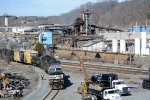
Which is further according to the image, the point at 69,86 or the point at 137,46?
the point at 137,46

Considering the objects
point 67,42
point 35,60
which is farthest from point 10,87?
point 67,42

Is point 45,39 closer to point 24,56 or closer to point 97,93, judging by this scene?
point 24,56

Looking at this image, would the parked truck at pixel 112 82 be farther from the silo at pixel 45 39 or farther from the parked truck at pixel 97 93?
the silo at pixel 45 39

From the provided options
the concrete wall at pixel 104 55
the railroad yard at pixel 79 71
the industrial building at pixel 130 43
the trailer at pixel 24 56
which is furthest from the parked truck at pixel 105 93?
the industrial building at pixel 130 43

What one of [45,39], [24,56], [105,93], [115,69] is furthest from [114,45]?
[105,93]

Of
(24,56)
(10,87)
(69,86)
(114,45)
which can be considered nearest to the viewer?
(10,87)

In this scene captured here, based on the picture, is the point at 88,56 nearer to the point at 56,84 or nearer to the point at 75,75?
the point at 75,75

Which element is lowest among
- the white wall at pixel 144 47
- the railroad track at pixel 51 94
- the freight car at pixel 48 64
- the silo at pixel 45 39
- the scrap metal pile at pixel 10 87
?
the railroad track at pixel 51 94

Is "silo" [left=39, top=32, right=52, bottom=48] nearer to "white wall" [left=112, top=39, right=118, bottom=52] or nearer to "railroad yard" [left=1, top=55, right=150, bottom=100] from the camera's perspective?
"white wall" [left=112, top=39, right=118, bottom=52]

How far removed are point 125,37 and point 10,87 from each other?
45275 mm

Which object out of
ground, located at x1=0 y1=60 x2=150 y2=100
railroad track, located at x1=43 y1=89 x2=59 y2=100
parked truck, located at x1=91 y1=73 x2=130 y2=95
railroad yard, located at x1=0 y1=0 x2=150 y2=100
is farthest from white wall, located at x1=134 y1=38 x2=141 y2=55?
railroad track, located at x1=43 y1=89 x2=59 y2=100

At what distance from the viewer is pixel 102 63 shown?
57469mm

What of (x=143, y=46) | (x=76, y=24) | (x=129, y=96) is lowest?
(x=129, y=96)

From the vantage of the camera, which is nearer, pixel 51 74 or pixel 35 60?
pixel 51 74
